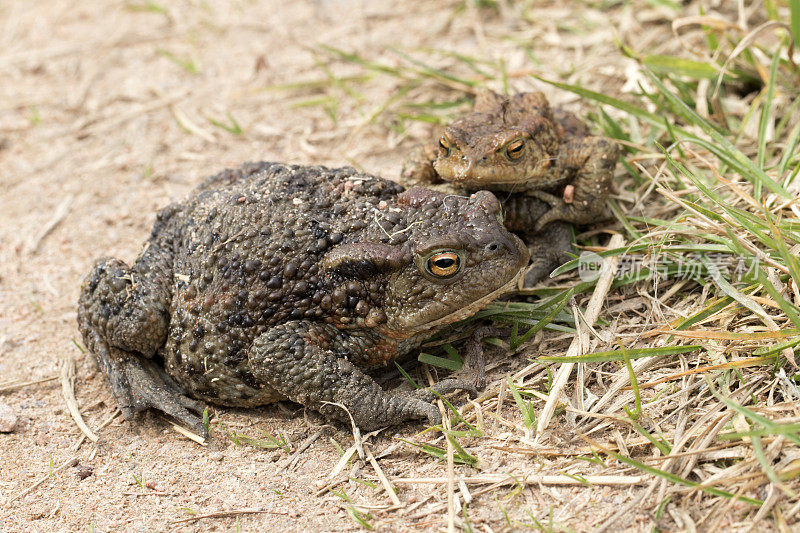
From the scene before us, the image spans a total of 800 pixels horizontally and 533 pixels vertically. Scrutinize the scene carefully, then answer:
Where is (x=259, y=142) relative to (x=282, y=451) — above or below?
above

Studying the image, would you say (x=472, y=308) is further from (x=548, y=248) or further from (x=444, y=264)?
(x=548, y=248)

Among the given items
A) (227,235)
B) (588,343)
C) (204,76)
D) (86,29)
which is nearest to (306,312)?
(227,235)

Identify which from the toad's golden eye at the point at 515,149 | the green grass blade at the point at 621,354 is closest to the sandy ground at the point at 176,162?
the green grass blade at the point at 621,354

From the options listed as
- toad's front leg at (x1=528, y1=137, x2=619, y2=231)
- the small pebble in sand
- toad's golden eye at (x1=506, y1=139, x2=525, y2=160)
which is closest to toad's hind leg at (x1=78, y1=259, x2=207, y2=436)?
the small pebble in sand

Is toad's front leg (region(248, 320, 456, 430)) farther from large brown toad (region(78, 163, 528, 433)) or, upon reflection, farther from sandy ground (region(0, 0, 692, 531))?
sandy ground (region(0, 0, 692, 531))

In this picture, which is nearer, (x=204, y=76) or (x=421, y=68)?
(x=421, y=68)

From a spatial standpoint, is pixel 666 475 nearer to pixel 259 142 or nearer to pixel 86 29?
pixel 259 142

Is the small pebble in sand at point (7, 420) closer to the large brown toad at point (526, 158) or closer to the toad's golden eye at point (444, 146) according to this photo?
the large brown toad at point (526, 158)
